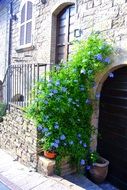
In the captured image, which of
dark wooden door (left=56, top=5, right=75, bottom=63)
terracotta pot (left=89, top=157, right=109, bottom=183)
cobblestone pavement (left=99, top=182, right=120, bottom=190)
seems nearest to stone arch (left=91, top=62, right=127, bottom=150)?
terracotta pot (left=89, top=157, right=109, bottom=183)

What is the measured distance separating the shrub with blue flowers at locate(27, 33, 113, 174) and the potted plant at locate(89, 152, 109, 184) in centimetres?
18

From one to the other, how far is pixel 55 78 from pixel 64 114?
634mm

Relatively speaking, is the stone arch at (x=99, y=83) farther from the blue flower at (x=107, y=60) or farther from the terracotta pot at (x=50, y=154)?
the terracotta pot at (x=50, y=154)

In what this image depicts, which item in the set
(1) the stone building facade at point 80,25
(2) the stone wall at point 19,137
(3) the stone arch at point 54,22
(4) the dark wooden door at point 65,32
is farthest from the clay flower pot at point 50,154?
(3) the stone arch at point 54,22

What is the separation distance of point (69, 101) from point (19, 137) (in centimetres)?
139

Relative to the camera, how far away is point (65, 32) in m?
6.09

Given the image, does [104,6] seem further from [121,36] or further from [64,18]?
[64,18]

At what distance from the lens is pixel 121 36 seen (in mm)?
4031

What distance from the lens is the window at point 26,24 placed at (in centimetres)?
759

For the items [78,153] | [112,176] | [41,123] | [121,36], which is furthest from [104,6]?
[112,176]

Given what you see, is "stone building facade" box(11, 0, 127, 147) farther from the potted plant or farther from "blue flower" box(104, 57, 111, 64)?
the potted plant

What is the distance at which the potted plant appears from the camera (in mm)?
4461

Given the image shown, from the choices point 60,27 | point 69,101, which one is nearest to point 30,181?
point 69,101

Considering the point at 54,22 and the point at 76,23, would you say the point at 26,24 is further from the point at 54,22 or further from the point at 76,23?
the point at 76,23
